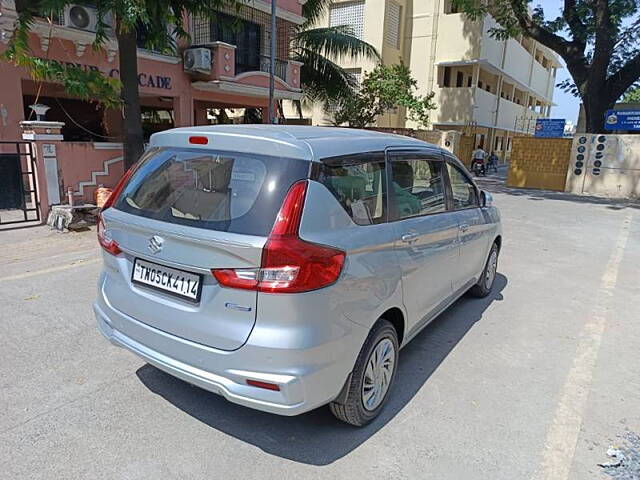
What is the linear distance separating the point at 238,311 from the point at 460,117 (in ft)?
82.7

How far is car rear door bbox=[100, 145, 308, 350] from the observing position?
2.27 metres

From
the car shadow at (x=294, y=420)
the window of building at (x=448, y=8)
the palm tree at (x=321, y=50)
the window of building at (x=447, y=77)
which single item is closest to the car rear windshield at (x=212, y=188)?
the car shadow at (x=294, y=420)

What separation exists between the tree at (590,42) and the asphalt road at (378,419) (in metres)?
14.6

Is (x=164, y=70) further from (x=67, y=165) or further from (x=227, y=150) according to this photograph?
(x=227, y=150)

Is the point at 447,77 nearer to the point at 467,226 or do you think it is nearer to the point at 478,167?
the point at 478,167

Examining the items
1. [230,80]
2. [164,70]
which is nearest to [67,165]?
[164,70]

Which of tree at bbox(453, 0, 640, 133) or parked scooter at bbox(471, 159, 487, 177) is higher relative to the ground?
tree at bbox(453, 0, 640, 133)

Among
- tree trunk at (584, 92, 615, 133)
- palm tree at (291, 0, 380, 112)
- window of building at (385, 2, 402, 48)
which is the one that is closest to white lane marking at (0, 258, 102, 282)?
palm tree at (291, 0, 380, 112)

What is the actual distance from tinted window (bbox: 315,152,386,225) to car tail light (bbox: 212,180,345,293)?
0.28 metres

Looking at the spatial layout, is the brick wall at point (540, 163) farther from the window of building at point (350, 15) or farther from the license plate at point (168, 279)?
the license plate at point (168, 279)

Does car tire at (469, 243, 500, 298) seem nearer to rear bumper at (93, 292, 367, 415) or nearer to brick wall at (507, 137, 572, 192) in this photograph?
rear bumper at (93, 292, 367, 415)

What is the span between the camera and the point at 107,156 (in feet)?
29.8

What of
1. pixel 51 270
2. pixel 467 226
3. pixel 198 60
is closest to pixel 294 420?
pixel 467 226

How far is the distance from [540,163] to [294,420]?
58.5 ft
